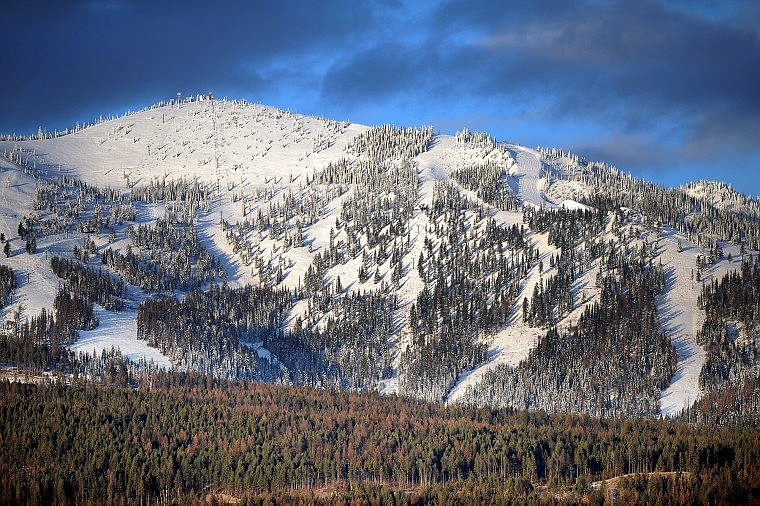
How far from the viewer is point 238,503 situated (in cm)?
16862

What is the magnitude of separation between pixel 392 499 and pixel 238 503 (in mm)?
28303

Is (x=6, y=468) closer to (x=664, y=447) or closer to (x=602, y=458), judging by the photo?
(x=602, y=458)

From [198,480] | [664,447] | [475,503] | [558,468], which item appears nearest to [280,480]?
[198,480]

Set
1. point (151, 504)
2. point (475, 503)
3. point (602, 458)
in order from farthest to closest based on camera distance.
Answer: point (602, 458), point (151, 504), point (475, 503)

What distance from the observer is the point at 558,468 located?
190 metres

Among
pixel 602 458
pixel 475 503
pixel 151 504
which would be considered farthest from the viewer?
pixel 602 458

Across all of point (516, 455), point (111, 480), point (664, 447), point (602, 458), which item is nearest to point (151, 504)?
point (111, 480)

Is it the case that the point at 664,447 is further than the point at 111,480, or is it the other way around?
the point at 664,447

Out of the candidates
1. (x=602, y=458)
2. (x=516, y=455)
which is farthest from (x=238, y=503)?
(x=602, y=458)

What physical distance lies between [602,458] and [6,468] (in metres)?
121

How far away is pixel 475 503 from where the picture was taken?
160 m

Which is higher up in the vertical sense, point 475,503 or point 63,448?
point 63,448

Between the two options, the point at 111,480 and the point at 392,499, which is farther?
the point at 111,480

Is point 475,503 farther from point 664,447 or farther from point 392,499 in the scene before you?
point 664,447
